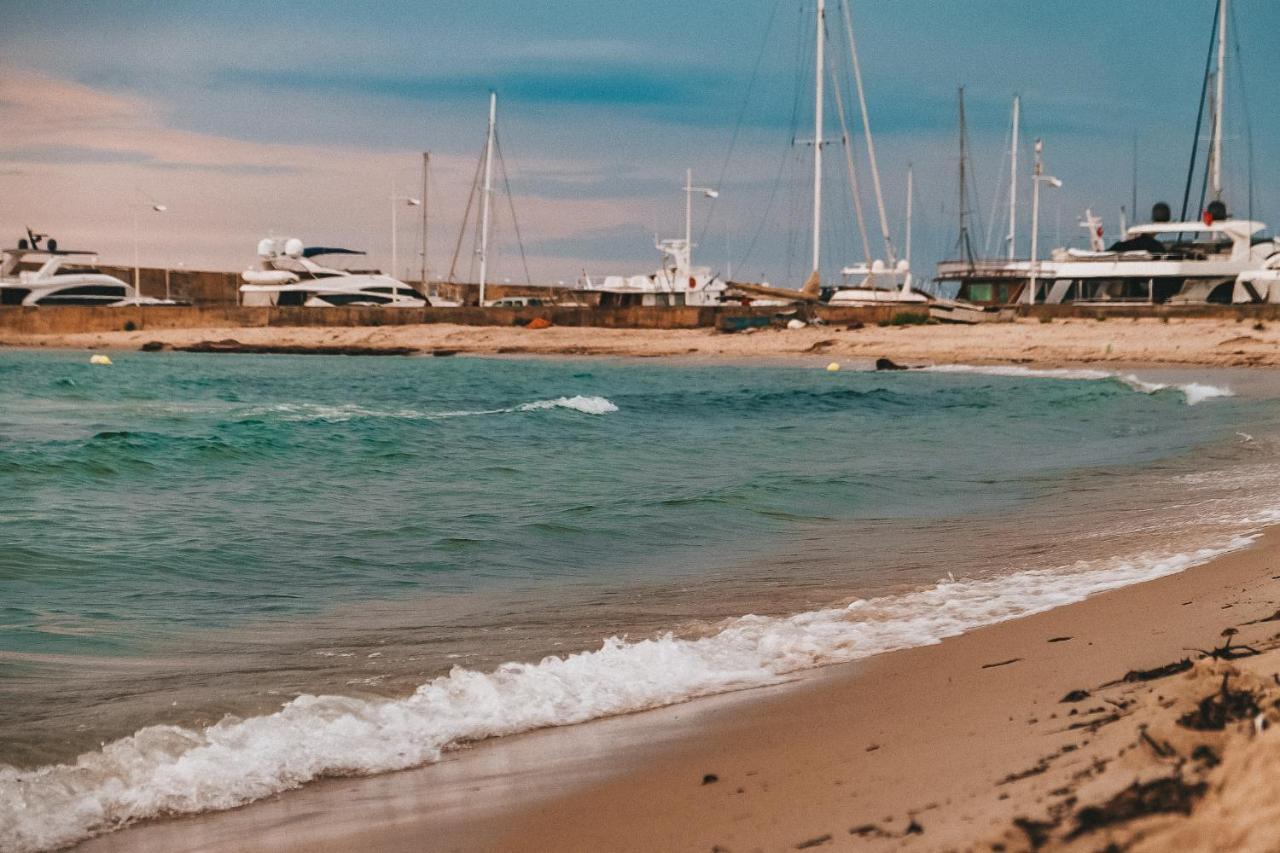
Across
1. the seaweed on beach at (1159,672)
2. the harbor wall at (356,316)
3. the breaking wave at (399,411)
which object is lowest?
the breaking wave at (399,411)

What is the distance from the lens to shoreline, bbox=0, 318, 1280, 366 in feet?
129

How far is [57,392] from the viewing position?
31891 mm

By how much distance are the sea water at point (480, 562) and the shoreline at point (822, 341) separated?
55.6ft

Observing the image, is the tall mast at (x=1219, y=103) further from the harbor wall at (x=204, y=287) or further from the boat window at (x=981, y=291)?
the harbor wall at (x=204, y=287)

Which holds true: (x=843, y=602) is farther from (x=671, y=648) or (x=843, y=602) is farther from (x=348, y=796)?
(x=348, y=796)

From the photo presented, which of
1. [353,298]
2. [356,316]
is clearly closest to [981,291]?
[356,316]

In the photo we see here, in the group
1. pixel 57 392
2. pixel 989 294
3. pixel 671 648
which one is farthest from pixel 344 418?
pixel 989 294

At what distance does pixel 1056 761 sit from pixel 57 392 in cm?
3261

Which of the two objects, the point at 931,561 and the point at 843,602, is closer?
the point at 843,602

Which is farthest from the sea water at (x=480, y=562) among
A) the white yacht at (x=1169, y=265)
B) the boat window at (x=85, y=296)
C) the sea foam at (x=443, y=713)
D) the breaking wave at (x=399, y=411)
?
the boat window at (x=85, y=296)

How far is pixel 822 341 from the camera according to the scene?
160 ft

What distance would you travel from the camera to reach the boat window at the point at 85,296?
234ft

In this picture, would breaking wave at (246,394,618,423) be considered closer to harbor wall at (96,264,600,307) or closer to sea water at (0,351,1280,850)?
sea water at (0,351,1280,850)

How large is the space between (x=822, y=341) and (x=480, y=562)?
132 ft
